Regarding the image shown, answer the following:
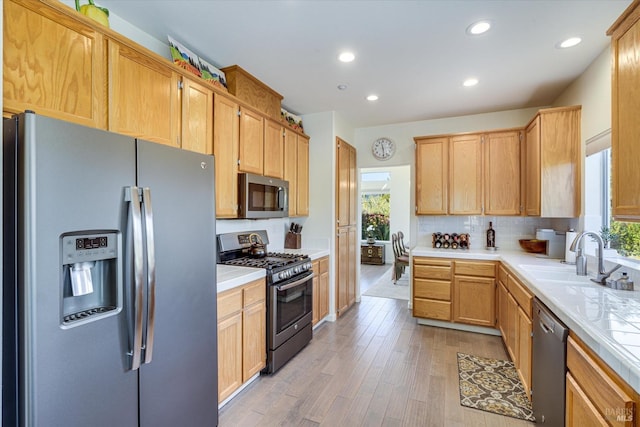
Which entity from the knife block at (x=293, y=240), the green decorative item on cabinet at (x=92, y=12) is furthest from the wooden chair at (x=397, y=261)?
the green decorative item on cabinet at (x=92, y=12)

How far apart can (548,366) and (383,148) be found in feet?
11.5

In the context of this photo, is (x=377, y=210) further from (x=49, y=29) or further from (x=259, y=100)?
(x=49, y=29)

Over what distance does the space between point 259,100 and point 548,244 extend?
3.61 m

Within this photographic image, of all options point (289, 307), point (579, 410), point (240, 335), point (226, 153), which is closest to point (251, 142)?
point (226, 153)

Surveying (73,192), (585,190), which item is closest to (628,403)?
(73,192)

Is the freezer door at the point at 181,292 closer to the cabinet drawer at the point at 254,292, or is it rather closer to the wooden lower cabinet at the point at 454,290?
the cabinet drawer at the point at 254,292

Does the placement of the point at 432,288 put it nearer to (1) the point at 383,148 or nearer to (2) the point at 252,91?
(1) the point at 383,148

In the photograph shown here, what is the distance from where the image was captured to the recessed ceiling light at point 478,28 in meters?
2.08

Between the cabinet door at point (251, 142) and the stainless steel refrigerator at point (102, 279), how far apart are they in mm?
1023

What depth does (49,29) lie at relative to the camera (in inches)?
56.0

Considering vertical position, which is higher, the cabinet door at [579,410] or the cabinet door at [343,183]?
the cabinet door at [343,183]

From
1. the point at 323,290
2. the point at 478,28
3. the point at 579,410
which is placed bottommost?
the point at 323,290

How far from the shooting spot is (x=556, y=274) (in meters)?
2.36

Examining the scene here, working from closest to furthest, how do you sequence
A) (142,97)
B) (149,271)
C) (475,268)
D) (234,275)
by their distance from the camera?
(149,271) < (142,97) < (234,275) < (475,268)
